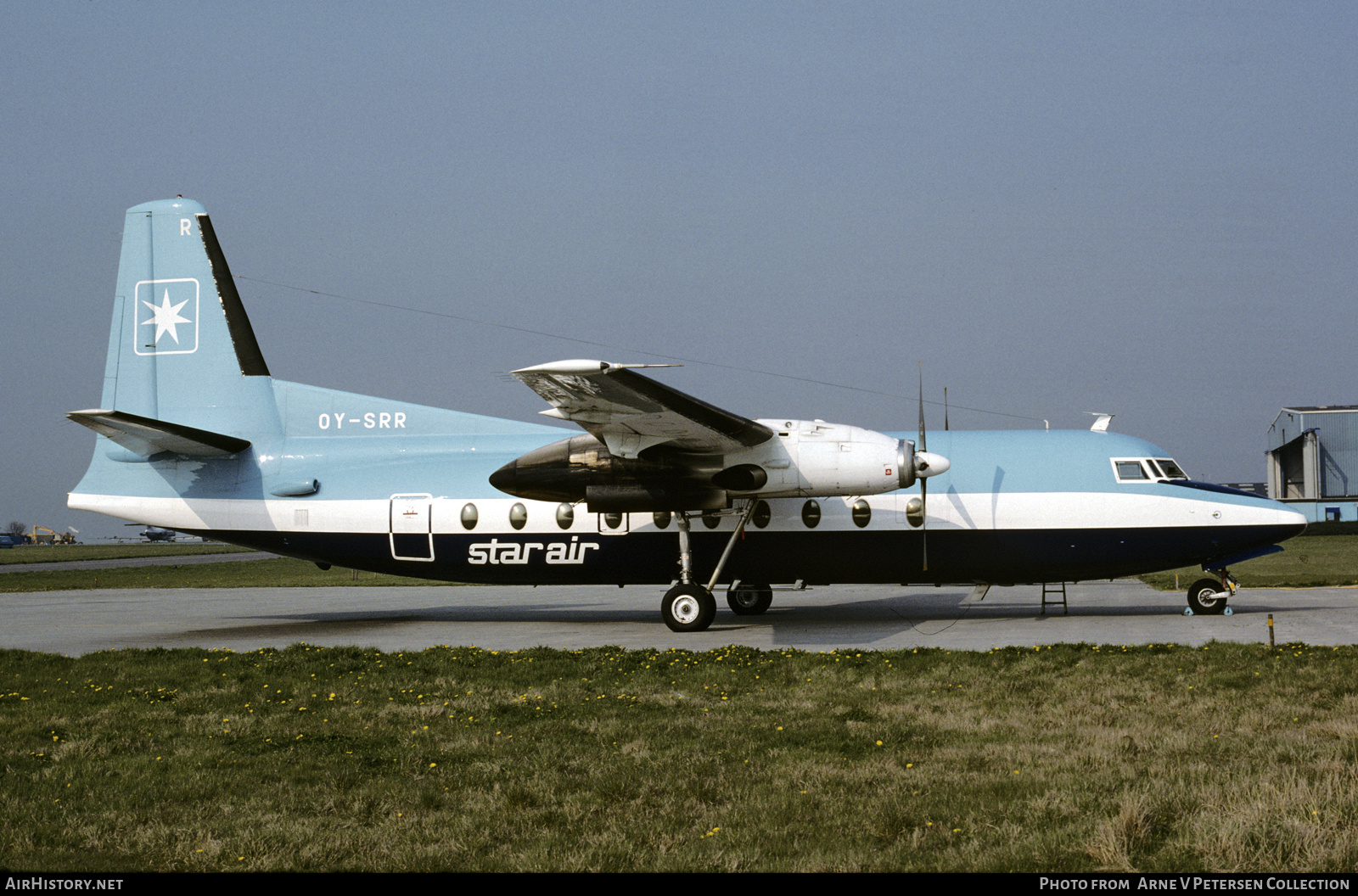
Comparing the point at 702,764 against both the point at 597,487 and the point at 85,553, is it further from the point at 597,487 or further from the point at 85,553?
the point at 85,553

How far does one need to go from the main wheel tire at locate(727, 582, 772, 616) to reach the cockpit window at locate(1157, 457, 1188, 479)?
331 inches

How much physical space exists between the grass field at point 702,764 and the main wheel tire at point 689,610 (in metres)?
4.15

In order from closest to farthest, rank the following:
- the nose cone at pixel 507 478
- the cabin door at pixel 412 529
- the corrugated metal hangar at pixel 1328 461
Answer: the nose cone at pixel 507 478, the cabin door at pixel 412 529, the corrugated metal hangar at pixel 1328 461

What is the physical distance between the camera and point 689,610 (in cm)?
1898

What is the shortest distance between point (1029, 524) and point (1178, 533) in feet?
9.25

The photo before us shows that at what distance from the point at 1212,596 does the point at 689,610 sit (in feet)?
34.4

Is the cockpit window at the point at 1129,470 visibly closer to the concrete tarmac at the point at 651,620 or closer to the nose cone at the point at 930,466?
the concrete tarmac at the point at 651,620

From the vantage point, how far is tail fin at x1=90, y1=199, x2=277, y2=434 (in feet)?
71.8

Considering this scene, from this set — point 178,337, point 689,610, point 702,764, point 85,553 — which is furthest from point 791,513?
point 85,553

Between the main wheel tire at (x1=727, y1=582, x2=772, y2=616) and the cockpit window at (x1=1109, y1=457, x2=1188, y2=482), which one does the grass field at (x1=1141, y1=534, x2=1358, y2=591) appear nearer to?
the cockpit window at (x1=1109, y1=457, x2=1188, y2=482)

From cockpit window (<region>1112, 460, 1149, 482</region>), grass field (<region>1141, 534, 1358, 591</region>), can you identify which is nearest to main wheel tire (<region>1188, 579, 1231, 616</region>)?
cockpit window (<region>1112, 460, 1149, 482</region>)

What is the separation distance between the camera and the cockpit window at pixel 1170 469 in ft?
64.8

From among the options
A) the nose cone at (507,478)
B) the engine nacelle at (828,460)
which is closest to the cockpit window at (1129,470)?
the engine nacelle at (828,460)
